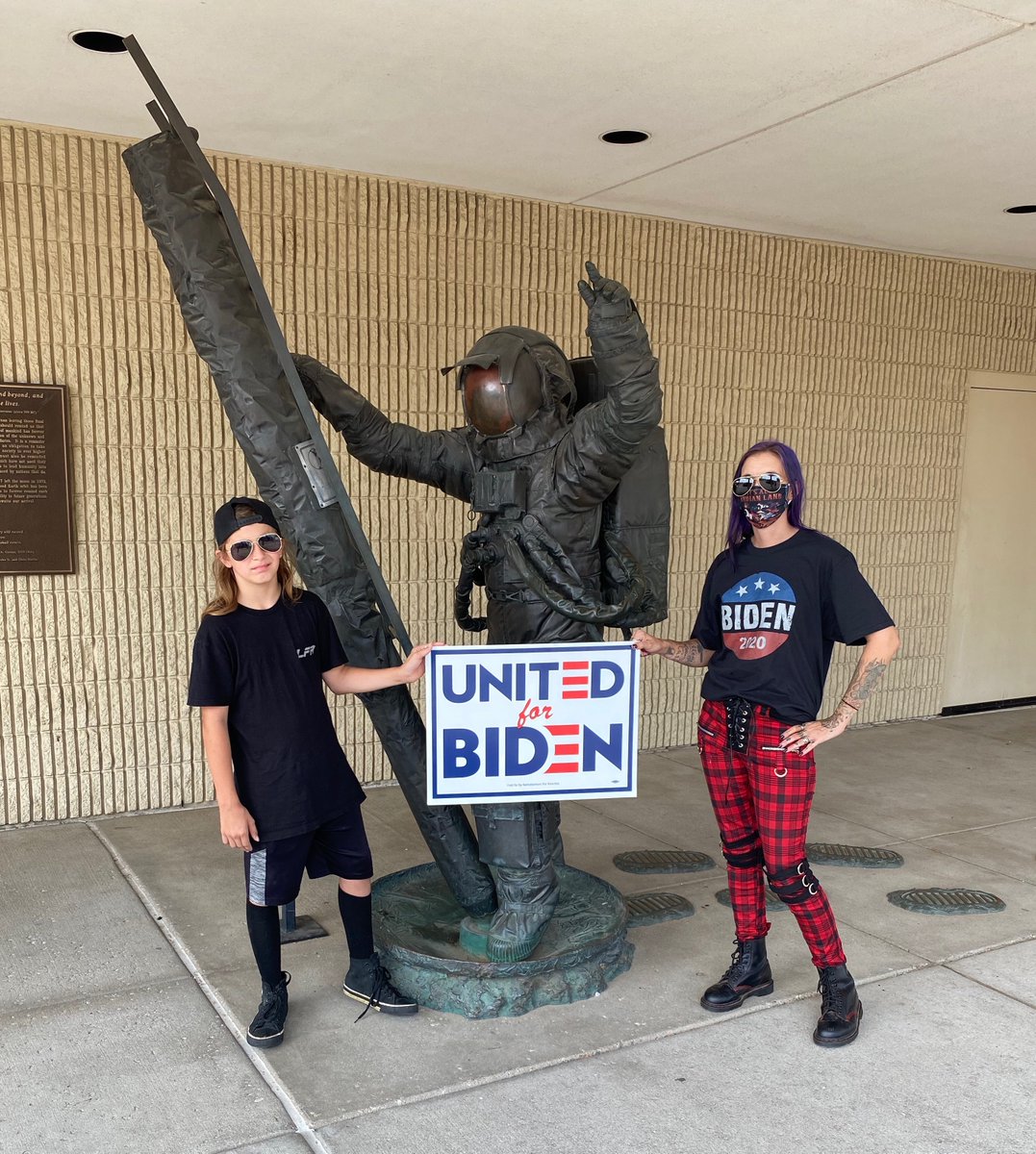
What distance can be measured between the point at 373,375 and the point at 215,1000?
2.98 meters

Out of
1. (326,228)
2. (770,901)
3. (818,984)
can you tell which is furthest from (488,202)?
(818,984)

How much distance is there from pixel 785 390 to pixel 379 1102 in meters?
4.73

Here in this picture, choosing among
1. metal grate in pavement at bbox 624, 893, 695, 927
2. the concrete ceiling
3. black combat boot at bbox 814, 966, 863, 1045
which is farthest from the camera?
metal grate in pavement at bbox 624, 893, 695, 927

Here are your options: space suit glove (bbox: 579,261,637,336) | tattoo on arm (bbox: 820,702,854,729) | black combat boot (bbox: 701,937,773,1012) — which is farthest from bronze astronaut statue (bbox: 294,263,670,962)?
tattoo on arm (bbox: 820,702,854,729)

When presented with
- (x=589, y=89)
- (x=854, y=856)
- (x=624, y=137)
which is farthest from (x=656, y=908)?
(x=624, y=137)

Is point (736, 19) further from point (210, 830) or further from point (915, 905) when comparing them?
point (210, 830)

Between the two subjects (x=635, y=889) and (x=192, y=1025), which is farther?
(x=635, y=889)

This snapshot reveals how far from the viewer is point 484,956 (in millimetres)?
2994

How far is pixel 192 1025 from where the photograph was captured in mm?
2914

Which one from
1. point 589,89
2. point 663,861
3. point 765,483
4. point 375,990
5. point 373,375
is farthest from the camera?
point 373,375

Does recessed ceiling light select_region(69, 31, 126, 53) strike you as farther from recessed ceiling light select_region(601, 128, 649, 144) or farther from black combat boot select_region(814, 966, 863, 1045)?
black combat boot select_region(814, 966, 863, 1045)

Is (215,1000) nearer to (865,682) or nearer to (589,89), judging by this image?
(865,682)

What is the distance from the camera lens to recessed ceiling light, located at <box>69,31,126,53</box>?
11.2 feet

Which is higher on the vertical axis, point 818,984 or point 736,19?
point 736,19
